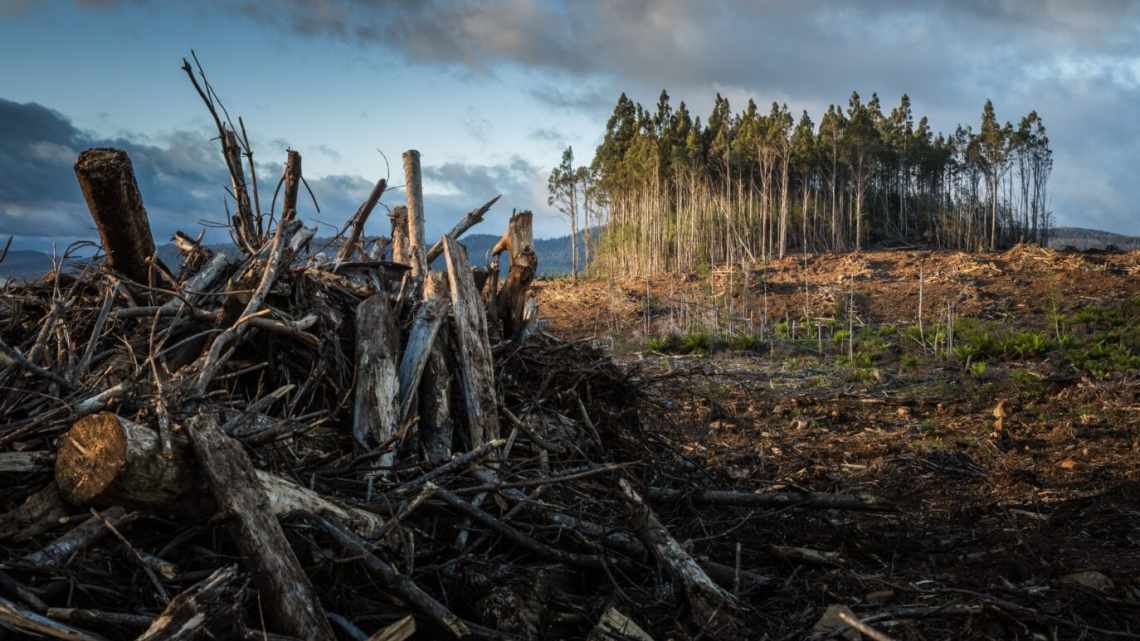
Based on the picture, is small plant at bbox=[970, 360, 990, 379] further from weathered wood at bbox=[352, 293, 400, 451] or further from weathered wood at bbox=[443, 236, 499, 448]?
weathered wood at bbox=[352, 293, 400, 451]

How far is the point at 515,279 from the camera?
5.21m

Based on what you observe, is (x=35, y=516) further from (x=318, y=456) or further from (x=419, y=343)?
(x=419, y=343)

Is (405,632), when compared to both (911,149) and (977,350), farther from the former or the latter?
(911,149)

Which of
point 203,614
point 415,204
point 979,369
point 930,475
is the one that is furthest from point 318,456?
point 979,369

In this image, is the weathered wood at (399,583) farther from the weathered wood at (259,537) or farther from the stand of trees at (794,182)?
the stand of trees at (794,182)

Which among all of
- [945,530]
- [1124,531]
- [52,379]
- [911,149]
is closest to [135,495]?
[52,379]

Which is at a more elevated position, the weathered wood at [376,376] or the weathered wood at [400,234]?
the weathered wood at [400,234]

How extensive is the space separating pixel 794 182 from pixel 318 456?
4931 cm

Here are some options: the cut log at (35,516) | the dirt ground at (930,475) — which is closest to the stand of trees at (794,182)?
the dirt ground at (930,475)

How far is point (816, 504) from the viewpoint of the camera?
460 centimetres

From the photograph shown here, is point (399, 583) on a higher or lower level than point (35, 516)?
lower

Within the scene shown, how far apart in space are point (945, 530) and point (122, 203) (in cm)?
528

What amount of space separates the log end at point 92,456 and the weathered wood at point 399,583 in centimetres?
68

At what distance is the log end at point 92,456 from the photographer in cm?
215
